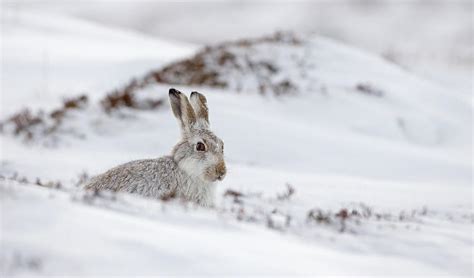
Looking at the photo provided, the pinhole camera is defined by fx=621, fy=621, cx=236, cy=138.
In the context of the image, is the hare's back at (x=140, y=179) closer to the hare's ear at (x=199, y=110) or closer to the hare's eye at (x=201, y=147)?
the hare's eye at (x=201, y=147)

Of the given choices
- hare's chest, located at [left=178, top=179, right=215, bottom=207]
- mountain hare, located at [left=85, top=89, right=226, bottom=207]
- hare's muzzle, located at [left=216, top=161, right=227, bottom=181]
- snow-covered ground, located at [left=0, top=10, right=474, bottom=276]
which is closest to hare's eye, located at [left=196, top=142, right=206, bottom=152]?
mountain hare, located at [left=85, top=89, right=226, bottom=207]

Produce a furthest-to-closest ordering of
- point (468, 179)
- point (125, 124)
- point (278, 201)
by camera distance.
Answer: point (125, 124)
point (468, 179)
point (278, 201)

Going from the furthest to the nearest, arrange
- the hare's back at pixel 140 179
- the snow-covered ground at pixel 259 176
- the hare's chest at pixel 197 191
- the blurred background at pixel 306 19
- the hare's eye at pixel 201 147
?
the blurred background at pixel 306 19, the hare's eye at pixel 201 147, the hare's chest at pixel 197 191, the hare's back at pixel 140 179, the snow-covered ground at pixel 259 176

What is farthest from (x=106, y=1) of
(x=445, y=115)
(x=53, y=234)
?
(x=53, y=234)

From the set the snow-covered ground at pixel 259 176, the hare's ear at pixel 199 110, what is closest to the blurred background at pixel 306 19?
the snow-covered ground at pixel 259 176

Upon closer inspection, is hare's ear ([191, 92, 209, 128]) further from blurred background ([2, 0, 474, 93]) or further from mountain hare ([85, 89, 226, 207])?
blurred background ([2, 0, 474, 93])

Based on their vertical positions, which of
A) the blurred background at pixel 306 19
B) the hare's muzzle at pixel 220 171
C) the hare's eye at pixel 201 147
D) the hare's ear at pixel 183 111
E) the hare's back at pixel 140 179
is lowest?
the hare's back at pixel 140 179

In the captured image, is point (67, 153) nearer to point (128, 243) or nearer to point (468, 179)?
point (468, 179)

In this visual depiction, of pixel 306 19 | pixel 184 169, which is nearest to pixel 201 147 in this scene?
pixel 184 169

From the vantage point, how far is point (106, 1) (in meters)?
81.9

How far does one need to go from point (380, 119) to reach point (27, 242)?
44.7 feet

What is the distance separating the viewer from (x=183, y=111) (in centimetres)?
708

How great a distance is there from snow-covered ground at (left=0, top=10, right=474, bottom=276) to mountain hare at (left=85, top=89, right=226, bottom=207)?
1.31 ft

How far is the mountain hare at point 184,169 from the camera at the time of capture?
19.7ft
